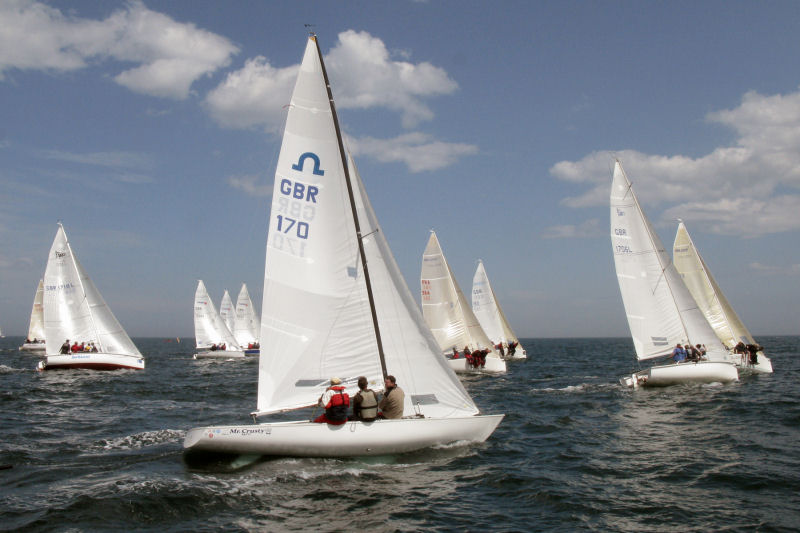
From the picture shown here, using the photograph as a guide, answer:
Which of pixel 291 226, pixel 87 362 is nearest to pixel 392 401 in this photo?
pixel 291 226

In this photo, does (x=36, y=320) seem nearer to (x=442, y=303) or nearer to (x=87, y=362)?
(x=87, y=362)

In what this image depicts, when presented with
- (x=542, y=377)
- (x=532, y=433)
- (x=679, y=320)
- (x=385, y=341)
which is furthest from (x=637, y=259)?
(x=385, y=341)

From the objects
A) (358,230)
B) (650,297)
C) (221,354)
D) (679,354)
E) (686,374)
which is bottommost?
(686,374)

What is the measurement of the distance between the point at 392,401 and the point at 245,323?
56766 millimetres

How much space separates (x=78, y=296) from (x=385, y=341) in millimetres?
30987

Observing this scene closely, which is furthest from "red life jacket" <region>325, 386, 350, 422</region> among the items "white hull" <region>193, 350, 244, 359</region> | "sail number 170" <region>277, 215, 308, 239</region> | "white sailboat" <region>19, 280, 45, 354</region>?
"white sailboat" <region>19, 280, 45, 354</region>

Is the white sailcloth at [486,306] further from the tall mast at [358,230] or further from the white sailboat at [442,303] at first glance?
the tall mast at [358,230]

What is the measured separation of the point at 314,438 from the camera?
10.7 m

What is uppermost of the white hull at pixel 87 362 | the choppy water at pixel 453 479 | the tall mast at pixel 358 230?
the tall mast at pixel 358 230

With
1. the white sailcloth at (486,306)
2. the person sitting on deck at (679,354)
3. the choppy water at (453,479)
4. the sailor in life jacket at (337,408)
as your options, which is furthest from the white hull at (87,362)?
the person sitting on deck at (679,354)

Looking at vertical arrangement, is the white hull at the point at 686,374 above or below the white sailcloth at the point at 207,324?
below

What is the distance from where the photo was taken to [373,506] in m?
8.77

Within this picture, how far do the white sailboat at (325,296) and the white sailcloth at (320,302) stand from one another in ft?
0.07

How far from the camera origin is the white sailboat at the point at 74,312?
36.8 metres
